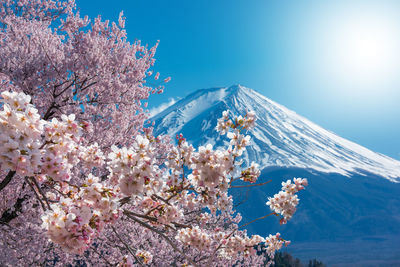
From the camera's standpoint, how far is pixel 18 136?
1981 mm

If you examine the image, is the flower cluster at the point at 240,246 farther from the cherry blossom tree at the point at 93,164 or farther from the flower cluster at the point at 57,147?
the flower cluster at the point at 57,147

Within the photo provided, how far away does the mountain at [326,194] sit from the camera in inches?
4311

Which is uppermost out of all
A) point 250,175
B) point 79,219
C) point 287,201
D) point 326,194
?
point 326,194

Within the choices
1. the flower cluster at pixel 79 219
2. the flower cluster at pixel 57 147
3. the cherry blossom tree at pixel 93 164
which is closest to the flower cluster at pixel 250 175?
the cherry blossom tree at pixel 93 164

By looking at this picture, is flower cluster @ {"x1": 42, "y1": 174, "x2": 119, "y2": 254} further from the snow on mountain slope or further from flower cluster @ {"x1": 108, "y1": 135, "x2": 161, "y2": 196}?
the snow on mountain slope

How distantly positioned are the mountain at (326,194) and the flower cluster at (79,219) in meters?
93.1

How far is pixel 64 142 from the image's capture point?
242 centimetres

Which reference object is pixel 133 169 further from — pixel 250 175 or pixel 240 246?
pixel 240 246

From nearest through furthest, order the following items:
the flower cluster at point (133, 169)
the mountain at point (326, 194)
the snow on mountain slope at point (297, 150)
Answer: the flower cluster at point (133, 169) → the mountain at point (326, 194) → the snow on mountain slope at point (297, 150)

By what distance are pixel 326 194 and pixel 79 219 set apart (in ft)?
559

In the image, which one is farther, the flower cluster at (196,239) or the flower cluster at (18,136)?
the flower cluster at (196,239)

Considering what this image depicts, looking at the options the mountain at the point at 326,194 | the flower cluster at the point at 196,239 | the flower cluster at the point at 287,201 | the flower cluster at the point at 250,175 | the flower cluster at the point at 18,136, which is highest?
the mountain at the point at 326,194

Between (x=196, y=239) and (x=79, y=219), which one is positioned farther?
(x=196, y=239)

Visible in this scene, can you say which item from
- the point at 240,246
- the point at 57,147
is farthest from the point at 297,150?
the point at 57,147
